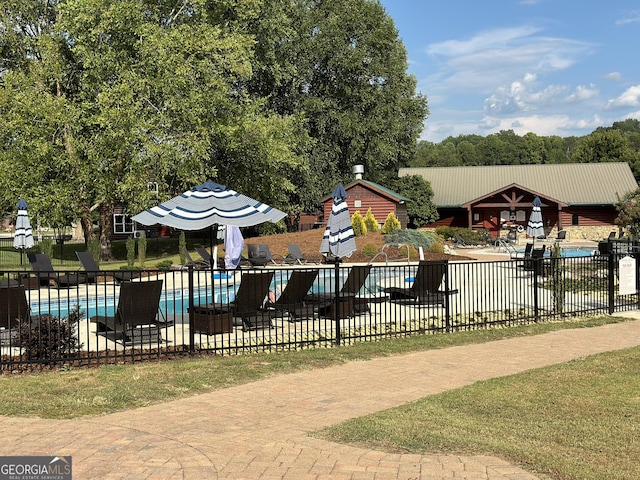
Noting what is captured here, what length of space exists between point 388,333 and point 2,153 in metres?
25.1

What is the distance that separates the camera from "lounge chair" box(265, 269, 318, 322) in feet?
39.7

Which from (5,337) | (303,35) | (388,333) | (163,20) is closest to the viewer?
(5,337)

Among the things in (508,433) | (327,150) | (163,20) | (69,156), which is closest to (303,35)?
(327,150)

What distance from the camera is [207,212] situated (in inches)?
527

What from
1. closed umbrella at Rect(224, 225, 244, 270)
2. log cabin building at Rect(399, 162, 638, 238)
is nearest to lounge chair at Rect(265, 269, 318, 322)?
closed umbrella at Rect(224, 225, 244, 270)

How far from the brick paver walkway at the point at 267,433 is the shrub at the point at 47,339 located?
276 cm

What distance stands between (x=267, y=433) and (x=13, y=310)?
18.7 feet

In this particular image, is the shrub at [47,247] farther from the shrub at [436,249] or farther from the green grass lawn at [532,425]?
the green grass lawn at [532,425]

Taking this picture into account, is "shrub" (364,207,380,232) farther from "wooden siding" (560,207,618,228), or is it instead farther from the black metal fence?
"wooden siding" (560,207,618,228)

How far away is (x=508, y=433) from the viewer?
227 inches

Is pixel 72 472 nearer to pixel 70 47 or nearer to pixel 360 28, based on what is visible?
pixel 70 47

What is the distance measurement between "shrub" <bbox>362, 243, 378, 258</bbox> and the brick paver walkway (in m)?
20.2

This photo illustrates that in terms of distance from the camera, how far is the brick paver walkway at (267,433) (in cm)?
490

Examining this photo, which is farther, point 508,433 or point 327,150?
point 327,150
